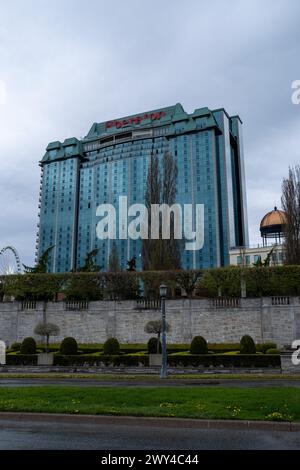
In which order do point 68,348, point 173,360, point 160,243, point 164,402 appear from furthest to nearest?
point 160,243 → point 68,348 → point 173,360 → point 164,402

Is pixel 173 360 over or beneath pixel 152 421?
over

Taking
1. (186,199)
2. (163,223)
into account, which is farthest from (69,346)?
(186,199)

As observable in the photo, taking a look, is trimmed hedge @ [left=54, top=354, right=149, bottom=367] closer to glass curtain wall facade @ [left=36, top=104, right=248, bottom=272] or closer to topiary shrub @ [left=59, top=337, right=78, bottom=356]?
topiary shrub @ [left=59, top=337, right=78, bottom=356]

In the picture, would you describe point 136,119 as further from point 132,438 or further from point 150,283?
point 132,438

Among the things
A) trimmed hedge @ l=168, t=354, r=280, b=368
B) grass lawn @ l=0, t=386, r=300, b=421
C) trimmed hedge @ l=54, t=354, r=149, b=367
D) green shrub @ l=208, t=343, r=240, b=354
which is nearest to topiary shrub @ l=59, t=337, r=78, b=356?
trimmed hedge @ l=54, t=354, r=149, b=367

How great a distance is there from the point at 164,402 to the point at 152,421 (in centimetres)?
205

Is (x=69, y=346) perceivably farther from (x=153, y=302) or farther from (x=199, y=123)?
(x=199, y=123)

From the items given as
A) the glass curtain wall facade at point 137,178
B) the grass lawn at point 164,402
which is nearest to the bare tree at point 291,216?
the grass lawn at point 164,402

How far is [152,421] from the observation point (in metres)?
11.7

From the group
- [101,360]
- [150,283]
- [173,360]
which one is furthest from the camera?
[150,283]

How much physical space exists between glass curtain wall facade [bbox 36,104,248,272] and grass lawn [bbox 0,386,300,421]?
122 metres

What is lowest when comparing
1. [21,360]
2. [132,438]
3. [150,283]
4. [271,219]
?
[132,438]

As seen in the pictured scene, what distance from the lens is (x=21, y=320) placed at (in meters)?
46.8

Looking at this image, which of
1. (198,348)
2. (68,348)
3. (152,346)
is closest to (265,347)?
(198,348)
